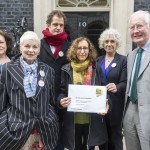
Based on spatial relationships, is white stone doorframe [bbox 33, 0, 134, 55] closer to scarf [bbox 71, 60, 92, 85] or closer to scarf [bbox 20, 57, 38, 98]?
scarf [bbox 71, 60, 92, 85]

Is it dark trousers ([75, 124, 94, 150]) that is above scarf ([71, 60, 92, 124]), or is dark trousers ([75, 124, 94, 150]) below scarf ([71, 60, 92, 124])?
below

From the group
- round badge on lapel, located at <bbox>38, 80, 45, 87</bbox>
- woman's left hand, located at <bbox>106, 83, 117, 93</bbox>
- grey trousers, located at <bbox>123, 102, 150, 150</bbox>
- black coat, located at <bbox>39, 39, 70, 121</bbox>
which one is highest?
black coat, located at <bbox>39, 39, 70, 121</bbox>

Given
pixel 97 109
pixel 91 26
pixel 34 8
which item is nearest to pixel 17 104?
pixel 97 109

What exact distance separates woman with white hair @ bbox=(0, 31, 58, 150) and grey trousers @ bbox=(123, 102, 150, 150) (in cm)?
77

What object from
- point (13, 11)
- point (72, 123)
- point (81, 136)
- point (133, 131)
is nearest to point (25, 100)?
point (72, 123)

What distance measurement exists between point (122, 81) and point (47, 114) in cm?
105

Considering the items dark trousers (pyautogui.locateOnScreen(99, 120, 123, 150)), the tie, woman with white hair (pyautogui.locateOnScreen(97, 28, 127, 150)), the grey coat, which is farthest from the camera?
dark trousers (pyautogui.locateOnScreen(99, 120, 123, 150))

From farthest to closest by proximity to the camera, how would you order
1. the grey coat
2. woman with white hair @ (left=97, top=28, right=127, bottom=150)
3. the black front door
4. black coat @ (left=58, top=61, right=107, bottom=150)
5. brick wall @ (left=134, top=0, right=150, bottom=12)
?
the black front door → brick wall @ (left=134, top=0, right=150, bottom=12) → woman with white hair @ (left=97, top=28, right=127, bottom=150) → black coat @ (left=58, top=61, right=107, bottom=150) → the grey coat

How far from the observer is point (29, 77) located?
3.62 meters

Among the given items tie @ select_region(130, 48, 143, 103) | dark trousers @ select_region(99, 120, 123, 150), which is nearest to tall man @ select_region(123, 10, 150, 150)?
tie @ select_region(130, 48, 143, 103)

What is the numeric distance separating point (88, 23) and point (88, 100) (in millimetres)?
4218

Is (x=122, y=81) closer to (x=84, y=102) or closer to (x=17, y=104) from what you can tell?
(x=84, y=102)

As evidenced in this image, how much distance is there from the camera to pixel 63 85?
4031mm

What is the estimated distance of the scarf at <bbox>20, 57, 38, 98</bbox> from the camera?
11.7ft
